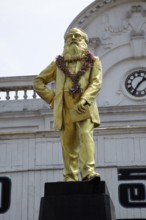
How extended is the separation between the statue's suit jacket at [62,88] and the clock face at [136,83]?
286 inches

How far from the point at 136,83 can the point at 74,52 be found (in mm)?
7595

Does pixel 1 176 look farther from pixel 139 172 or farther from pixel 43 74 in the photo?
pixel 43 74

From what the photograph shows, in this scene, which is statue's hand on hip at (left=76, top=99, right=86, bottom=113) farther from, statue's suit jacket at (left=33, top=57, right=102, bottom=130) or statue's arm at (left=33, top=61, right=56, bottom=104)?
statue's arm at (left=33, top=61, right=56, bottom=104)

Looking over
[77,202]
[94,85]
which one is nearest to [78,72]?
[94,85]

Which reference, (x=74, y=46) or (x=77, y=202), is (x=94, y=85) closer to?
(x=74, y=46)

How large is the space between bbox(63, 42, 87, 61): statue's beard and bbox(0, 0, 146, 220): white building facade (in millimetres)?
3149

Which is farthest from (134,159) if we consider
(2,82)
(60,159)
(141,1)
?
(141,1)

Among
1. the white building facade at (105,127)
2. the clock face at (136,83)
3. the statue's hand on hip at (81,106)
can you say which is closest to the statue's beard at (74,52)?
the statue's hand on hip at (81,106)

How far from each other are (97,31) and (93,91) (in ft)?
27.8

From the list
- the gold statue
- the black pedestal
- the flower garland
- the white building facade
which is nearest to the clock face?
the white building facade

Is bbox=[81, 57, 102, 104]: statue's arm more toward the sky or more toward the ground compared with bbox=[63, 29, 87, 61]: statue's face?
more toward the ground

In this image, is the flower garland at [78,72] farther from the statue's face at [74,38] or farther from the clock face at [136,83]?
the clock face at [136,83]

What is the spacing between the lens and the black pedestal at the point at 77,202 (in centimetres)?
544

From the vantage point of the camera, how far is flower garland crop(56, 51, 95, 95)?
6089 mm
